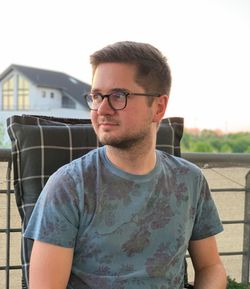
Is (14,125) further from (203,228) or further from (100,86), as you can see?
(203,228)

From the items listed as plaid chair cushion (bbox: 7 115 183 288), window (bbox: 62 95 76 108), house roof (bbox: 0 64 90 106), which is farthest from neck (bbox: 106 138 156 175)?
house roof (bbox: 0 64 90 106)

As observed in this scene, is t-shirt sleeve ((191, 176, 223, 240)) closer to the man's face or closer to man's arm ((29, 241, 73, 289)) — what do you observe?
the man's face

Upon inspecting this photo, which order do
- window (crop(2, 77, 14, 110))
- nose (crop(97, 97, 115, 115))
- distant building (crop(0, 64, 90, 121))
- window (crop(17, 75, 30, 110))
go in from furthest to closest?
window (crop(2, 77, 14, 110)), window (crop(17, 75, 30, 110)), distant building (crop(0, 64, 90, 121)), nose (crop(97, 97, 115, 115))

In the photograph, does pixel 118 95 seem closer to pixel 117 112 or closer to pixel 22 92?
pixel 117 112

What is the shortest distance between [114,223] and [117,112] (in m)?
0.30

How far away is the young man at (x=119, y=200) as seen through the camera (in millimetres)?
1167

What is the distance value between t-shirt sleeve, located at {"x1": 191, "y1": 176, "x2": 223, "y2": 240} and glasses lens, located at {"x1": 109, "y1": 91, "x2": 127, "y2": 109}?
41 centimetres

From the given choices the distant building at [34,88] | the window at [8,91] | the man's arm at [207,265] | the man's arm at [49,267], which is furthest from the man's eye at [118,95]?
the window at [8,91]

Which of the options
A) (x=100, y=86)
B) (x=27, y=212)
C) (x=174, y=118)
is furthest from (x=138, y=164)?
(x=174, y=118)

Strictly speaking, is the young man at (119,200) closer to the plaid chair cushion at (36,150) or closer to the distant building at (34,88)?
the plaid chair cushion at (36,150)

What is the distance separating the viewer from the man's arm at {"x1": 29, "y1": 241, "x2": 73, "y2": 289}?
111cm

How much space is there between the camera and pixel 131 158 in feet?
4.21

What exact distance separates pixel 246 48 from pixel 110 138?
10.9 m

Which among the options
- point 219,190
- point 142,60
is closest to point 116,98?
point 142,60
